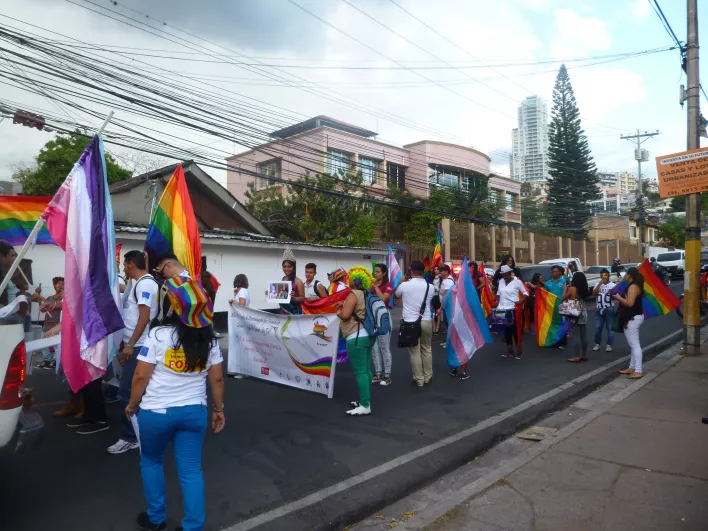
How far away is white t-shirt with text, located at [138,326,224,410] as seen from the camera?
313 cm

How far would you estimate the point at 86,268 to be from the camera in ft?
14.1

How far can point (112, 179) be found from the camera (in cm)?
2827

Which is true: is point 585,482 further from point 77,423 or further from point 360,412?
point 77,423

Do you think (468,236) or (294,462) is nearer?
Result: (294,462)

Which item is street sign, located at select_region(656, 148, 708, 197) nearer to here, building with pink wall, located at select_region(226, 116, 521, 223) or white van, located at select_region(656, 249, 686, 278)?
building with pink wall, located at select_region(226, 116, 521, 223)

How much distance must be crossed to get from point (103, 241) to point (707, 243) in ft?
217

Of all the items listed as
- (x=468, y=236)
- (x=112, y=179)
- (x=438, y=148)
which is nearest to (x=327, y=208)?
(x=468, y=236)

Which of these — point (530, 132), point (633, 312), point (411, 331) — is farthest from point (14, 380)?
point (530, 132)

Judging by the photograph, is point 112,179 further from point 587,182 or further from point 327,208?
point 587,182

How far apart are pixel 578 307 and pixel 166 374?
8573 mm

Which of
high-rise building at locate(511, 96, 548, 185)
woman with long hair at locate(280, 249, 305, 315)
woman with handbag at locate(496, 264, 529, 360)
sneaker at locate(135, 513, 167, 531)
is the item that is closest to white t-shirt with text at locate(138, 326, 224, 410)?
sneaker at locate(135, 513, 167, 531)

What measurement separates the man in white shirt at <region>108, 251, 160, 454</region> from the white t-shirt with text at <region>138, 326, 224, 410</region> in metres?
1.55

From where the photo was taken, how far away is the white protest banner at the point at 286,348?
6.59m

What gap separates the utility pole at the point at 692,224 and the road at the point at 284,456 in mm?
4131
